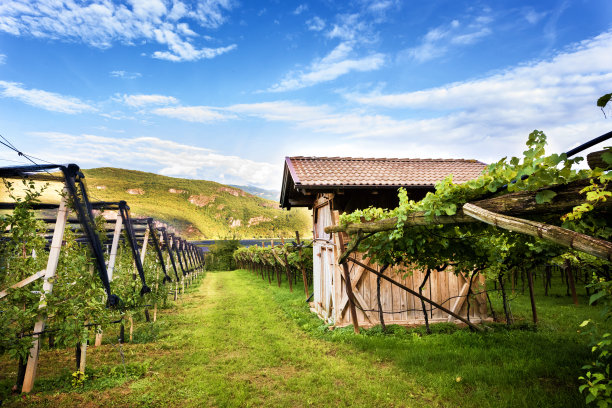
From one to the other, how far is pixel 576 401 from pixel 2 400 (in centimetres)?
791

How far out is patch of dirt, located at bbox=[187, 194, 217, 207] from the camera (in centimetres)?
8747

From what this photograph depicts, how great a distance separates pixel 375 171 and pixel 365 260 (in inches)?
122

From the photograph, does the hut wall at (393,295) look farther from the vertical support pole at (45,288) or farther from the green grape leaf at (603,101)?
the green grape leaf at (603,101)

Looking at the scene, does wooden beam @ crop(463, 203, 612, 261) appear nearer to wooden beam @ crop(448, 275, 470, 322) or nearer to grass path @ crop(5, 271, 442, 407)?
grass path @ crop(5, 271, 442, 407)

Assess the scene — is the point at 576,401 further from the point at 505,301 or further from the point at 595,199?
the point at 505,301

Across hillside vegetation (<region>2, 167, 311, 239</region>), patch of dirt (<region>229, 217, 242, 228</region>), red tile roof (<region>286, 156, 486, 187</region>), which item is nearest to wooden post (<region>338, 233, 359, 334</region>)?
red tile roof (<region>286, 156, 486, 187</region>)

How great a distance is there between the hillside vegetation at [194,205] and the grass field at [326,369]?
211ft

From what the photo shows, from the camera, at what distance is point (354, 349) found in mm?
6863

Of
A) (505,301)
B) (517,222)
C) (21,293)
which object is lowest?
(505,301)

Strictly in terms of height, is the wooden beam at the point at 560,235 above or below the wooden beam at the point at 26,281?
above

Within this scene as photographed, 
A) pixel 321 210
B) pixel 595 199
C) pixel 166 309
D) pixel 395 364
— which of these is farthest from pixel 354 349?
pixel 166 309

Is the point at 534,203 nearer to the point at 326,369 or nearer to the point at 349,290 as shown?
the point at 326,369

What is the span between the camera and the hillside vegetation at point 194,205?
75.2 m

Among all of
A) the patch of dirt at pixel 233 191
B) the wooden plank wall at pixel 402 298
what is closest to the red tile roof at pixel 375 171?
the wooden plank wall at pixel 402 298
